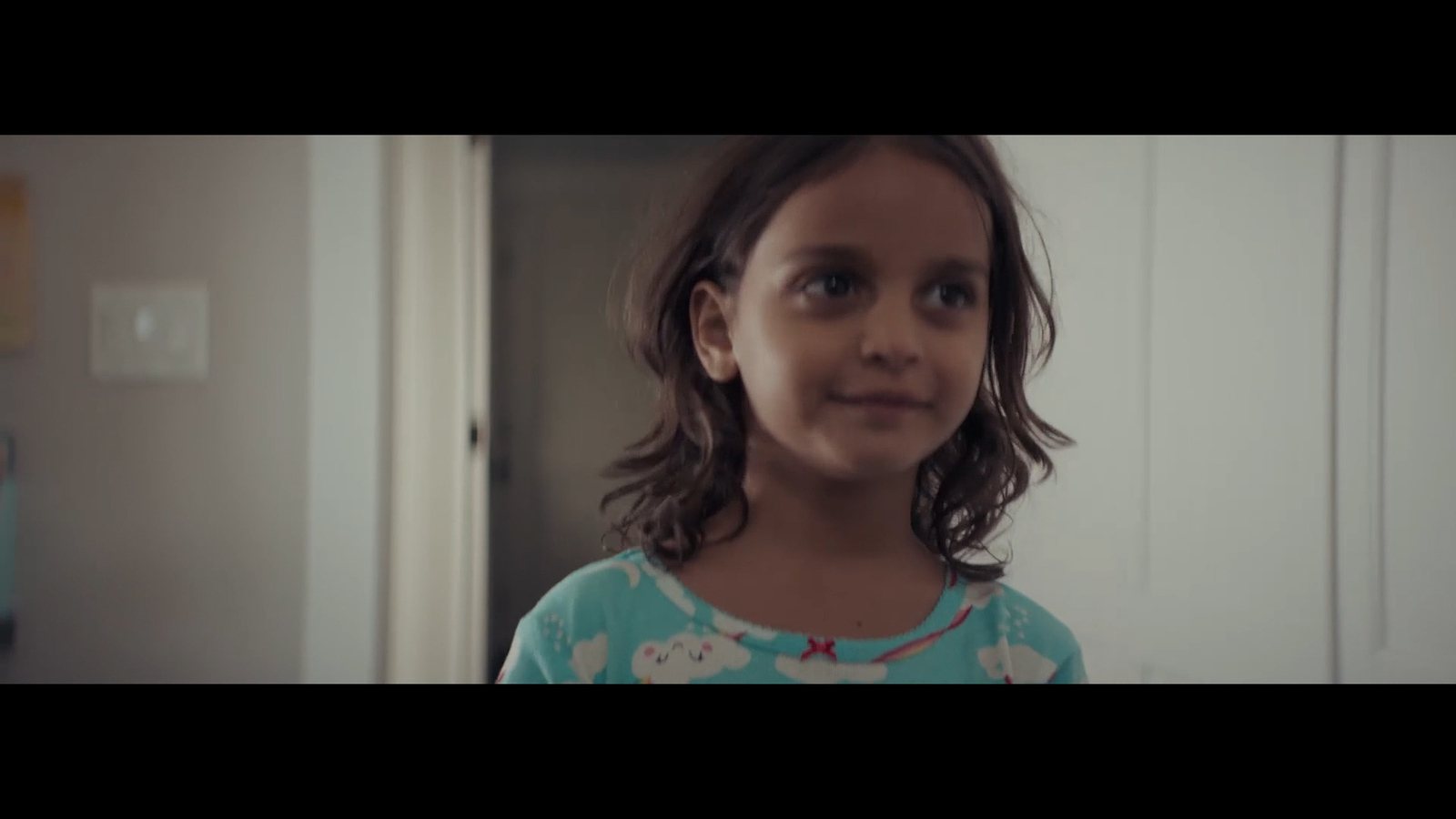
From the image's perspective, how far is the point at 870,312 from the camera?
0.44 m

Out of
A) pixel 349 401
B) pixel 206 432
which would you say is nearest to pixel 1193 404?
pixel 349 401

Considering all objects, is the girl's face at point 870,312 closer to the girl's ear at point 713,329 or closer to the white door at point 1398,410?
the girl's ear at point 713,329

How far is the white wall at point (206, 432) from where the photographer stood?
602 mm

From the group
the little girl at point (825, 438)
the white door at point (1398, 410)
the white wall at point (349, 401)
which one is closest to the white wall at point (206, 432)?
the white wall at point (349, 401)

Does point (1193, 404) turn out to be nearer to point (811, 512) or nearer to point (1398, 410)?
point (1398, 410)

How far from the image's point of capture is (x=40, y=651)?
62cm

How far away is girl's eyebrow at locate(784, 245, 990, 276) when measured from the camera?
0.44 meters

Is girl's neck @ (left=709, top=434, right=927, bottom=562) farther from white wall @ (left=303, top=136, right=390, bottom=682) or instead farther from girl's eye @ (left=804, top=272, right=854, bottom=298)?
white wall @ (left=303, top=136, right=390, bottom=682)

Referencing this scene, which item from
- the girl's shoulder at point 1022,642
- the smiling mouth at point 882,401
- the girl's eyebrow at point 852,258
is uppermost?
the girl's eyebrow at point 852,258

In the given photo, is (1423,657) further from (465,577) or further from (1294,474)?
(465,577)

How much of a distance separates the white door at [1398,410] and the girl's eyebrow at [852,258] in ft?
1.04

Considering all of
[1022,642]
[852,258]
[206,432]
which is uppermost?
[852,258]

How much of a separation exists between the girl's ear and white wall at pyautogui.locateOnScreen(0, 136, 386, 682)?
Answer: 0.89 feet

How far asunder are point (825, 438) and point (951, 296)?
110mm
